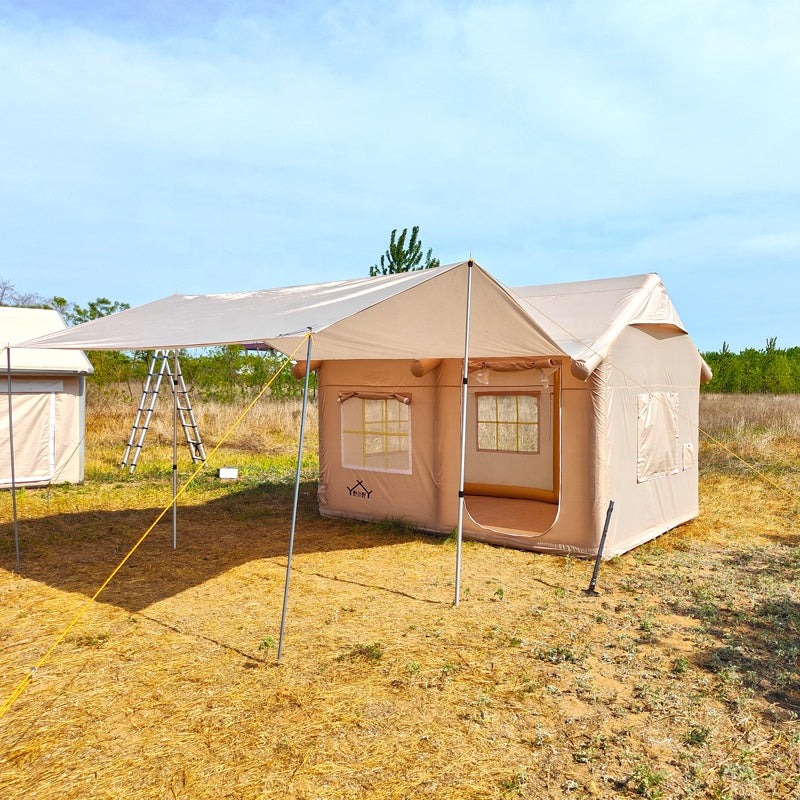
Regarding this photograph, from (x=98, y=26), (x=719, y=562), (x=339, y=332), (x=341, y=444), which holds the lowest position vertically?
(x=719, y=562)

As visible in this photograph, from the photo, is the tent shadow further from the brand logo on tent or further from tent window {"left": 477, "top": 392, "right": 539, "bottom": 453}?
tent window {"left": 477, "top": 392, "right": 539, "bottom": 453}

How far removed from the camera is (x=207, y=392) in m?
15.7

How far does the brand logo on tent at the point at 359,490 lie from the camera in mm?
6984

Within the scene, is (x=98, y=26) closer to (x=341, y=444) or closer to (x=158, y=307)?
(x=158, y=307)

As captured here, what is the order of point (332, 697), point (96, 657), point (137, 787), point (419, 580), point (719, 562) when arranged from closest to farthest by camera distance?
point (137, 787) → point (332, 697) → point (96, 657) → point (419, 580) → point (719, 562)

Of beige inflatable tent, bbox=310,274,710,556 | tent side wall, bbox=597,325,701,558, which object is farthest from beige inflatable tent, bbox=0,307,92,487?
tent side wall, bbox=597,325,701,558

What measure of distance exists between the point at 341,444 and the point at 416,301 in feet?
10.0

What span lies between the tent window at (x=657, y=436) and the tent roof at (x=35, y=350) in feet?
24.9

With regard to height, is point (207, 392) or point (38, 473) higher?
point (207, 392)

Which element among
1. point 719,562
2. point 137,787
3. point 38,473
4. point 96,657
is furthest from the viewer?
point 38,473

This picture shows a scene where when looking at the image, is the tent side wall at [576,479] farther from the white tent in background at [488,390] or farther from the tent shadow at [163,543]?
the tent shadow at [163,543]

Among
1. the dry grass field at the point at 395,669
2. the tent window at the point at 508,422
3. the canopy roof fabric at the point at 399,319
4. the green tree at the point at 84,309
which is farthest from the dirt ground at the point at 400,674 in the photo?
the green tree at the point at 84,309

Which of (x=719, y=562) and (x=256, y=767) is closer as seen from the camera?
(x=256, y=767)

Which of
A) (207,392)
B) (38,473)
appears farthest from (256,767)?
(207,392)
